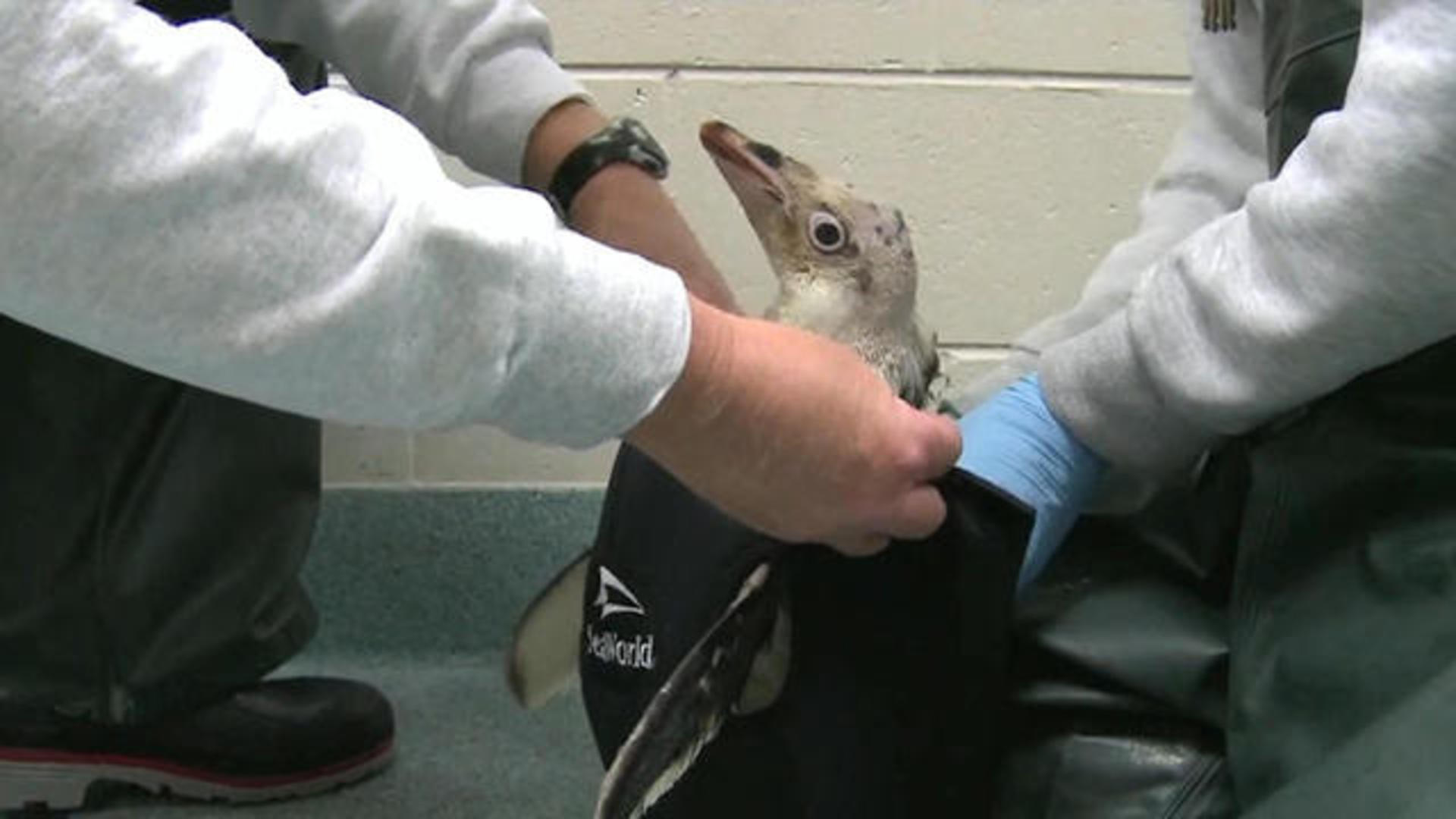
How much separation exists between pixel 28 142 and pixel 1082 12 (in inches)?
39.8

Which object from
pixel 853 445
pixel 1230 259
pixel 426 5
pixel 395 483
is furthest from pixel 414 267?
pixel 395 483

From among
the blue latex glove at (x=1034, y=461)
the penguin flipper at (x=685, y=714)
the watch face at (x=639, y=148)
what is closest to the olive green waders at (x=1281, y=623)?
the blue latex glove at (x=1034, y=461)

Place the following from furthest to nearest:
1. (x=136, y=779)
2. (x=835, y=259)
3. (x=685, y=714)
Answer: (x=136, y=779) → (x=835, y=259) → (x=685, y=714)

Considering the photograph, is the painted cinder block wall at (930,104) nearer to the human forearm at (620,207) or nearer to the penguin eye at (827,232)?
the human forearm at (620,207)

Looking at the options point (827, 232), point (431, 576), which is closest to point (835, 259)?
point (827, 232)

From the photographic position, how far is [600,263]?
0.59m

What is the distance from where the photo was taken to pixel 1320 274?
0.62 meters

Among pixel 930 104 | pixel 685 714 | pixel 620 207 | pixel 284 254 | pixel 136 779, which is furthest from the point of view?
pixel 930 104

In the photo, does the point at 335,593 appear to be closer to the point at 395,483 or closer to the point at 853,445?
the point at 395,483

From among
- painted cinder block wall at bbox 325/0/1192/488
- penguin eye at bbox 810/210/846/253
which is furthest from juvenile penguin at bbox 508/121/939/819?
painted cinder block wall at bbox 325/0/1192/488

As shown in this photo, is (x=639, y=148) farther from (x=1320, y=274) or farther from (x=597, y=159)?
(x=1320, y=274)

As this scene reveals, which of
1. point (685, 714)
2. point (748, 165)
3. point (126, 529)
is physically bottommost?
point (126, 529)

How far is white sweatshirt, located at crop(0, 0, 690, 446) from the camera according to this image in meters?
0.51

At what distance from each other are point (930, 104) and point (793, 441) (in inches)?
31.1
